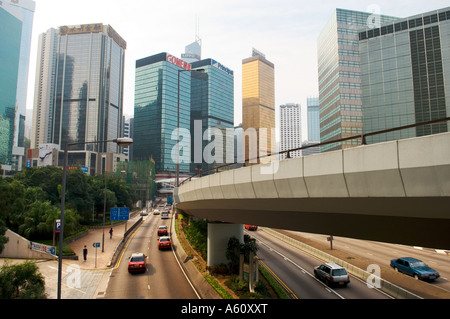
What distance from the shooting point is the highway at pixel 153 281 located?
18.3 m

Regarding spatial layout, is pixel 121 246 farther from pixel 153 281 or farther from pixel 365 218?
pixel 365 218

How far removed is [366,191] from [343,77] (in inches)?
3382

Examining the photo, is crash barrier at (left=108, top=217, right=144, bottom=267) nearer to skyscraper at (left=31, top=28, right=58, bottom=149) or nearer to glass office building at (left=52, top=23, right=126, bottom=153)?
glass office building at (left=52, top=23, right=126, bottom=153)

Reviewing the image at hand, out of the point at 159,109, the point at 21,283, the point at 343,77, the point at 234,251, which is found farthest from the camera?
the point at 159,109

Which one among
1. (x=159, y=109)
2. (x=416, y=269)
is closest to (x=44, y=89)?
(x=159, y=109)

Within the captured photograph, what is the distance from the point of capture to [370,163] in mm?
7219

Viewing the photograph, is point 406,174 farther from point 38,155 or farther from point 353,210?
point 38,155

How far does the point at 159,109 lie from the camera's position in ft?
465

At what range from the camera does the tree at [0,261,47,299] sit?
14016mm

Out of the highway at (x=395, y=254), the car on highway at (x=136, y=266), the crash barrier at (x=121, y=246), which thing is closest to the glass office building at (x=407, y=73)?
the highway at (x=395, y=254)

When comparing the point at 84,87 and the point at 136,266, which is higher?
the point at 84,87

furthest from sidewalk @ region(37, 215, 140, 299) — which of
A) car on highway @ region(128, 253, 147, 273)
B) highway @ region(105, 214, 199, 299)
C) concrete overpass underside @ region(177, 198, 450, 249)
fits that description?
concrete overpass underside @ region(177, 198, 450, 249)

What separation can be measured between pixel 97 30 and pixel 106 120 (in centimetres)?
5063

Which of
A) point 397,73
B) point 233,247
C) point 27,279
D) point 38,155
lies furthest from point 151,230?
point 38,155
